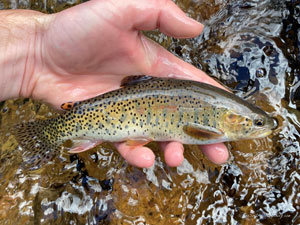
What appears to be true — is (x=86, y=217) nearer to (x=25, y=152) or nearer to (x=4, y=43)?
(x=25, y=152)

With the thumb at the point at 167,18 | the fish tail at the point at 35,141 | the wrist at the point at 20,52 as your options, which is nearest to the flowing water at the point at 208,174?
the fish tail at the point at 35,141

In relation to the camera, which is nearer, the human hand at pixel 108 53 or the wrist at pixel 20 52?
the human hand at pixel 108 53

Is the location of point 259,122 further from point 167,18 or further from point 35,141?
point 35,141

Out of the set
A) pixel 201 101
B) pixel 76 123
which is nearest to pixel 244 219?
pixel 201 101

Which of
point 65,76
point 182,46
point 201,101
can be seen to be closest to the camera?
point 201,101

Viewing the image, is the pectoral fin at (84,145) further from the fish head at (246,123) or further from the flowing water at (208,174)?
the fish head at (246,123)

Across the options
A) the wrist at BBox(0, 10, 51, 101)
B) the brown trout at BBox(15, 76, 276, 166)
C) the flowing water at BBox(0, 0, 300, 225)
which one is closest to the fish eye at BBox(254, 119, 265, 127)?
the brown trout at BBox(15, 76, 276, 166)

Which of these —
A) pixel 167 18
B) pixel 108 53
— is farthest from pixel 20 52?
pixel 167 18
